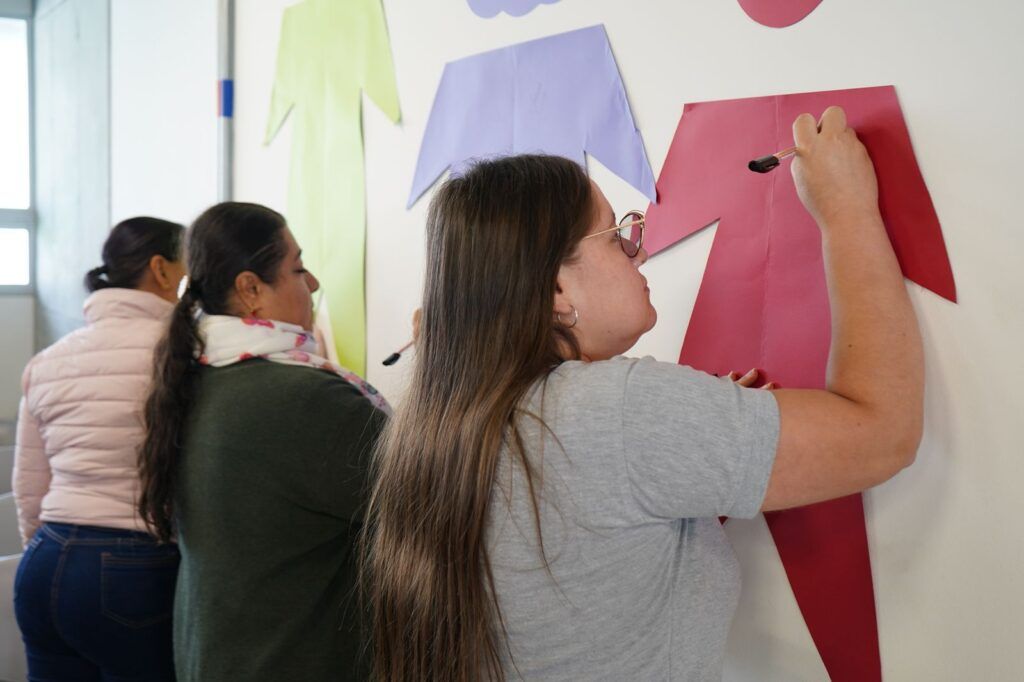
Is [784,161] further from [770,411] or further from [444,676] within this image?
[444,676]

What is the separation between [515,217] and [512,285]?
0.21 feet

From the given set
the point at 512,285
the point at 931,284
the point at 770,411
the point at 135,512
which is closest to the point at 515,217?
the point at 512,285

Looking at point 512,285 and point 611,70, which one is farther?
point 611,70

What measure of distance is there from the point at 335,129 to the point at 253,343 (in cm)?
69

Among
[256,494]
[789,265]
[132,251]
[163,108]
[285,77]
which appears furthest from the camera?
[163,108]

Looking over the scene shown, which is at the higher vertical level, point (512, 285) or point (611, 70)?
point (611, 70)

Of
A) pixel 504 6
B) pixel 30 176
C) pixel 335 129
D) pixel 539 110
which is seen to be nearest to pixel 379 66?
pixel 335 129

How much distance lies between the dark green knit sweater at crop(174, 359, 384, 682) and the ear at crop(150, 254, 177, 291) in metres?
0.49

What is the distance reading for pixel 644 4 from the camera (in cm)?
108

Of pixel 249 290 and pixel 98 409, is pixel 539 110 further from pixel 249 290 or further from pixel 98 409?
pixel 98 409

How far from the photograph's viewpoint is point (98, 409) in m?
1.42

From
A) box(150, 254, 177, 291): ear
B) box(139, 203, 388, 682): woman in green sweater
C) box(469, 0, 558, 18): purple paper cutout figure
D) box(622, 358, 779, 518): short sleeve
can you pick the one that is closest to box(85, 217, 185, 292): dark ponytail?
box(150, 254, 177, 291): ear

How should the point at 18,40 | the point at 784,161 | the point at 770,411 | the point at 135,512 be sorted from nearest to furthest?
the point at 770,411 → the point at 784,161 → the point at 135,512 → the point at 18,40

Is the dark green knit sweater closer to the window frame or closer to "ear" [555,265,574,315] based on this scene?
"ear" [555,265,574,315]
